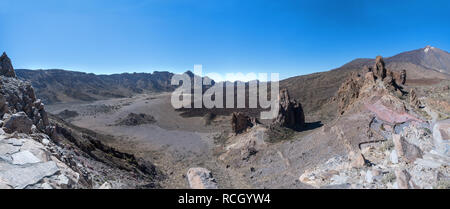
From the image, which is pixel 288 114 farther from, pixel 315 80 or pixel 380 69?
pixel 315 80

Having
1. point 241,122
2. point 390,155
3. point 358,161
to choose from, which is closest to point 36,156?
point 358,161

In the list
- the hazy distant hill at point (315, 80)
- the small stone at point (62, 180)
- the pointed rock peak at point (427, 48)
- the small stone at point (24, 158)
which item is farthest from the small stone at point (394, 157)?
the pointed rock peak at point (427, 48)

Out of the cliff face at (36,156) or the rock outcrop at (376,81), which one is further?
the rock outcrop at (376,81)

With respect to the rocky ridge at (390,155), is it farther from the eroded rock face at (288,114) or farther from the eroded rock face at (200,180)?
the eroded rock face at (288,114)

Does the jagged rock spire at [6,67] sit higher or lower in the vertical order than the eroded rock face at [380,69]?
lower

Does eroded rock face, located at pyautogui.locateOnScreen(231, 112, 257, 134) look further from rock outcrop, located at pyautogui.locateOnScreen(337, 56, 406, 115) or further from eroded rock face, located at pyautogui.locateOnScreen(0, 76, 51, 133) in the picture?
eroded rock face, located at pyautogui.locateOnScreen(0, 76, 51, 133)

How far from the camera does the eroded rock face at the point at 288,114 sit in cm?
1927

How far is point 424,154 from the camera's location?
6.29 metres

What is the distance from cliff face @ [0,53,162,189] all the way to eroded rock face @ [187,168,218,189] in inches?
82.3

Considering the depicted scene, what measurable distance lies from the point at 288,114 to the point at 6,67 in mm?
19228
